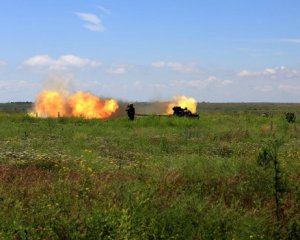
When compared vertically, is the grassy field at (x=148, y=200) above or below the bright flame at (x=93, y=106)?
below

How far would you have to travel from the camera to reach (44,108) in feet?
170

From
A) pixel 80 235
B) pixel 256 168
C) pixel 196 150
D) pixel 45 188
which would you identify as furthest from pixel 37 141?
pixel 80 235

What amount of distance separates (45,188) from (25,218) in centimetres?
163

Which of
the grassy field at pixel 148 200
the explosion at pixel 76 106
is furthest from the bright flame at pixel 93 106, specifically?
the grassy field at pixel 148 200

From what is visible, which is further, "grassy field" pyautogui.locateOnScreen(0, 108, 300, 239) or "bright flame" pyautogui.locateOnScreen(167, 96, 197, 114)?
"bright flame" pyautogui.locateOnScreen(167, 96, 197, 114)

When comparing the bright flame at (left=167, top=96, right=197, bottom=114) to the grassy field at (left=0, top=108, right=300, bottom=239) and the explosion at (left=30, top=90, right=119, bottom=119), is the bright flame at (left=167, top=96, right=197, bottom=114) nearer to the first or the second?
the explosion at (left=30, top=90, right=119, bottom=119)

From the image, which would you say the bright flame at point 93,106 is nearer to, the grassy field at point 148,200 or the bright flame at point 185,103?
the bright flame at point 185,103

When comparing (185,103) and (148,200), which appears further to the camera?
(185,103)

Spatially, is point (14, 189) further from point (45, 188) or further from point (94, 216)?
point (94, 216)

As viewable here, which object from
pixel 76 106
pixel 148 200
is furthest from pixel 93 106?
pixel 148 200

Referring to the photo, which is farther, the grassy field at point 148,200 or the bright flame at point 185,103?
the bright flame at point 185,103

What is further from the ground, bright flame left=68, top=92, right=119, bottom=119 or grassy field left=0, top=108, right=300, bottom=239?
bright flame left=68, top=92, right=119, bottom=119

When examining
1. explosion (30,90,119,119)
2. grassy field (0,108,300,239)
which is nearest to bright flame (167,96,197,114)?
explosion (30,90,119,119)

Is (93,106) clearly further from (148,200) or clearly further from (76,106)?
(148,200)
